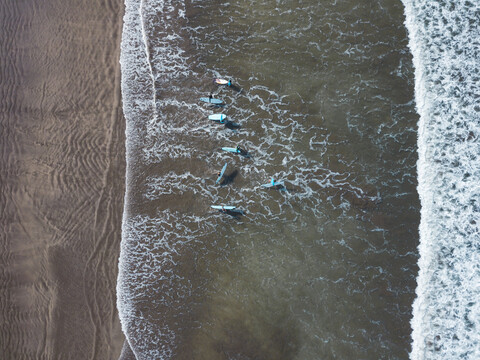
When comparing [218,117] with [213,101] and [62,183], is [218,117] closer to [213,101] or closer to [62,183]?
[213,101]

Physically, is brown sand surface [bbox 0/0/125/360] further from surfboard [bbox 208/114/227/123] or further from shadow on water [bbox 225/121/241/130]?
shadow on water [bbox 225/121/241/130]

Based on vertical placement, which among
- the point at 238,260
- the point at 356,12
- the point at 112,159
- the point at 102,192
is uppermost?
the point at 356,12

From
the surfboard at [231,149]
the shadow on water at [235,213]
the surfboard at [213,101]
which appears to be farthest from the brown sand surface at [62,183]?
the shadow on water at [235,213]

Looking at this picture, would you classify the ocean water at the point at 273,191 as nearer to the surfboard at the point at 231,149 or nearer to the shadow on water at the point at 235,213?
the shadow on water at the point at 235,213

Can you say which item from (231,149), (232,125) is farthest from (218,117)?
(231,149)

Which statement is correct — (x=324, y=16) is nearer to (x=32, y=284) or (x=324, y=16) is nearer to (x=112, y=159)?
(x=112, y=159)

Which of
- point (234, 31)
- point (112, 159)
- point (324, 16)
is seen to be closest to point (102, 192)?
point (112, 159)

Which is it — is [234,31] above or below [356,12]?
below
